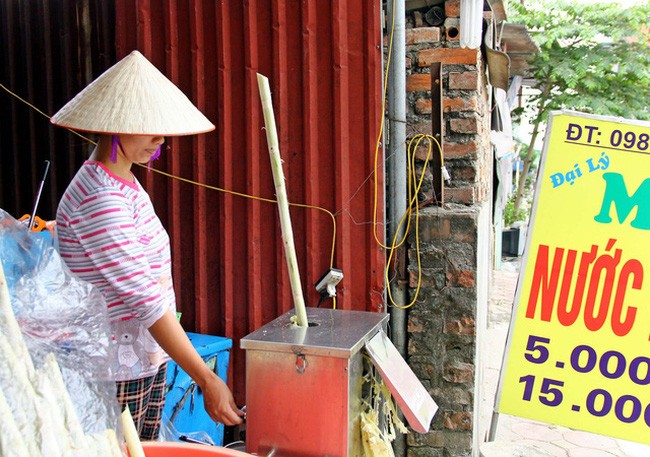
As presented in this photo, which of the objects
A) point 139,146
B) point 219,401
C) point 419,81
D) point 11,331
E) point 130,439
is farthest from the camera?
point 419,81

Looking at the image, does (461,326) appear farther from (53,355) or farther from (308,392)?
(53,355)

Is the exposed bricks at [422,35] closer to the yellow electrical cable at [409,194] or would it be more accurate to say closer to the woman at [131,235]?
the yellow electrical cable at [409,194]

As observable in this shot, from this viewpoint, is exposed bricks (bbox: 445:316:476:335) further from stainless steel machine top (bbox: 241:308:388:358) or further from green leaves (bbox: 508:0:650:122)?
green leaves (bbox: 508:0:650:122)

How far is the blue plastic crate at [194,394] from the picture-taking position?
299cm

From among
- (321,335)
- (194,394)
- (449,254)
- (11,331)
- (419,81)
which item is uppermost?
(419,81)

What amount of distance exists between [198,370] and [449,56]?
220 centimetres

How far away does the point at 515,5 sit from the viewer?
1241 cm

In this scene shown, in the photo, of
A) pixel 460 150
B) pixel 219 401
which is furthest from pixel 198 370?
pixel 460 150

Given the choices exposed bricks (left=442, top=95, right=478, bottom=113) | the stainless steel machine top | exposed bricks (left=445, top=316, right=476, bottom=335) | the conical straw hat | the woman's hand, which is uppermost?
exposed bricks (left=442, top=95, right=478, bottom=113)

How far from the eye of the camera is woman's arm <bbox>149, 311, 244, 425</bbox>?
72.3 inches

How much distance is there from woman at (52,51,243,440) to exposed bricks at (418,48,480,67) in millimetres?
1460

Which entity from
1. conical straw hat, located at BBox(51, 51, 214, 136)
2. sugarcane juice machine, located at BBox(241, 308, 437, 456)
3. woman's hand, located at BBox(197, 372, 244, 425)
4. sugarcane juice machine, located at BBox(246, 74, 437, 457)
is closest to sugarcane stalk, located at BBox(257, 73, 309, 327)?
sugarcane juice machine, located at BBox(246, 74, 437, 457)

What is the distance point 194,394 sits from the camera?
312 centimetres

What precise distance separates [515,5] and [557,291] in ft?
35.3
